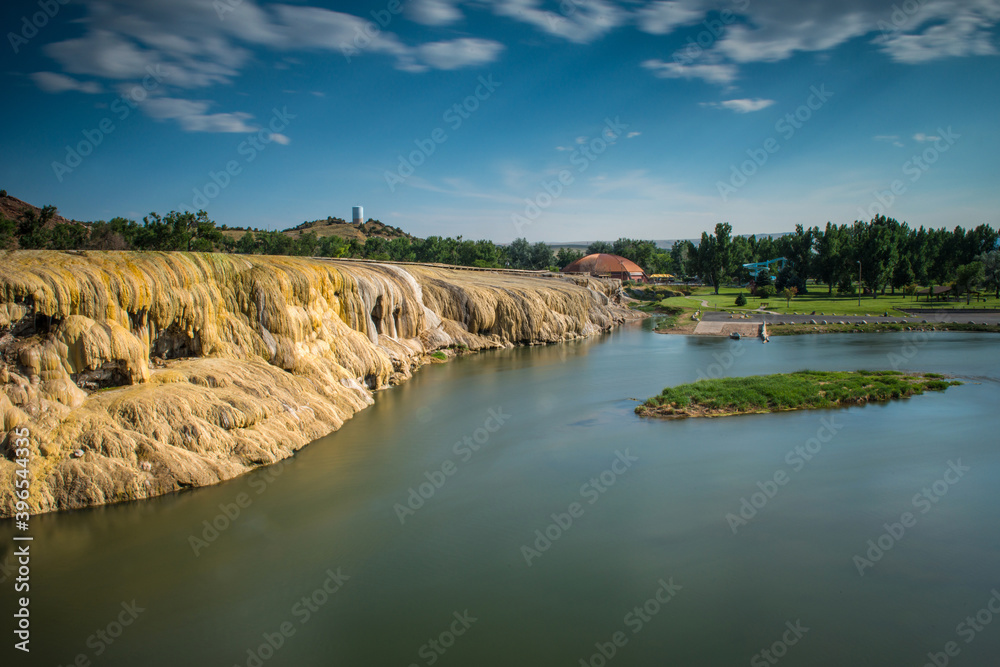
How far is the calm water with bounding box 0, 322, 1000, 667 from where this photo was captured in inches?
397

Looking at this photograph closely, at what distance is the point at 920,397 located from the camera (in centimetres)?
2653

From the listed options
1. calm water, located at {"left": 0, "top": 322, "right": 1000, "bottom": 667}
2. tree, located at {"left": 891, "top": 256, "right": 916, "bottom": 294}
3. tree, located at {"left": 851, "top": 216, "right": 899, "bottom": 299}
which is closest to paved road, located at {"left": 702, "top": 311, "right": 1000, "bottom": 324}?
tree, located at {"left": 851, "top": 216, "right": 899, "bottom": 299}

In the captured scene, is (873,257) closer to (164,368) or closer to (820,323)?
(820,323)

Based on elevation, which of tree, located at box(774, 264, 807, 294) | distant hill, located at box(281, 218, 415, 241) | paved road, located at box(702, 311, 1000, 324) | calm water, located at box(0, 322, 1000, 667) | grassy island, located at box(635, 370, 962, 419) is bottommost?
calm water, located at box(0, 322, 1000, 667)

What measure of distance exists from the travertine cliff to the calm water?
86 cm

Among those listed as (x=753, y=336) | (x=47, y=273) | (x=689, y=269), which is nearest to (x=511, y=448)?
(x=47, y=273)

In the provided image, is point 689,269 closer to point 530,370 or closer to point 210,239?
point 530,370

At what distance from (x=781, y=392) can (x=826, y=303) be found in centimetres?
5000

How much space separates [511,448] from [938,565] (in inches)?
458

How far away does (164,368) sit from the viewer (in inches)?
707

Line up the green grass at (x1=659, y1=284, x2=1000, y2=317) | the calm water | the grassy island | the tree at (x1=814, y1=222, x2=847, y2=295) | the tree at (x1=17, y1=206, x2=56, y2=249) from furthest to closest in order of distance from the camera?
the tree at (x1=814, y1=222, x2=847, y2=295), the green grass at (x1=659, y1=284, x2=1000, y2=317), the tree at (x1=17, y1=206, x2=56, y2=249), the grassy island, the calm water

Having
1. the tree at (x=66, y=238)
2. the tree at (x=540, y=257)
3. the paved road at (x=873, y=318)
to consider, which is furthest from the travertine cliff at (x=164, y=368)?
the tree at (x=540, y=257)

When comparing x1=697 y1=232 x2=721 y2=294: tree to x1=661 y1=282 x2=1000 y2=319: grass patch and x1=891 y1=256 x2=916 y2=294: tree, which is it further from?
x1=891 y1=256 x2=916 y2=294: tree

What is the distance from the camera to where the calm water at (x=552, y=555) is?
1009 cm
